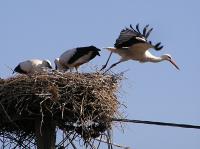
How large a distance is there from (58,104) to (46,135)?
0.55m

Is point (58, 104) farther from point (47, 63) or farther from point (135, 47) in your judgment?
point (135, 47)

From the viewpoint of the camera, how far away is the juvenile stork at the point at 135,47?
1137 centimetres

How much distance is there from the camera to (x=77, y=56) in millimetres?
11406

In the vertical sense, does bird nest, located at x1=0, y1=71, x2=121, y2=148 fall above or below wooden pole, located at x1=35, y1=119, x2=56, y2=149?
above

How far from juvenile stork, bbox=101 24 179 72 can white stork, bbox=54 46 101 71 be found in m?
0.41

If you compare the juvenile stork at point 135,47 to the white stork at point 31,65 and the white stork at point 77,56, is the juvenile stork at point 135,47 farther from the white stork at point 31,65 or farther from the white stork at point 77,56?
the white stork at point 31,65

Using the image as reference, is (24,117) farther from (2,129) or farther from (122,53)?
(122,53)

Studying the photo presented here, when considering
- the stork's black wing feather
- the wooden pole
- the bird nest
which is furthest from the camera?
the stork's black wing feather

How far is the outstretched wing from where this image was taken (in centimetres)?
1127

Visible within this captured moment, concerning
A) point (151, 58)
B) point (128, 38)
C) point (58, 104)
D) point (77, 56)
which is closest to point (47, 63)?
point (77, 56)

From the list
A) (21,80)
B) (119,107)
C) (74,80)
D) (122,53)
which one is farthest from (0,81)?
(122,53)

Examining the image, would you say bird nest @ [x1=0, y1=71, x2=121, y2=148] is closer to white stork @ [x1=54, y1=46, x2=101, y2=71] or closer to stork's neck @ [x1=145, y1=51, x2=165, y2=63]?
white stork @ [x1=54, y1=46, x2=101, y2=71]

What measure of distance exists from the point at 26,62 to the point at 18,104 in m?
2.89

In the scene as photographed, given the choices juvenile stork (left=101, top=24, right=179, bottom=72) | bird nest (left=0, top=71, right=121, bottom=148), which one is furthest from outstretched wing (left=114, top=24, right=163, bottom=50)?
bird nest (left=0, top=71, right=121, bottom=148)
